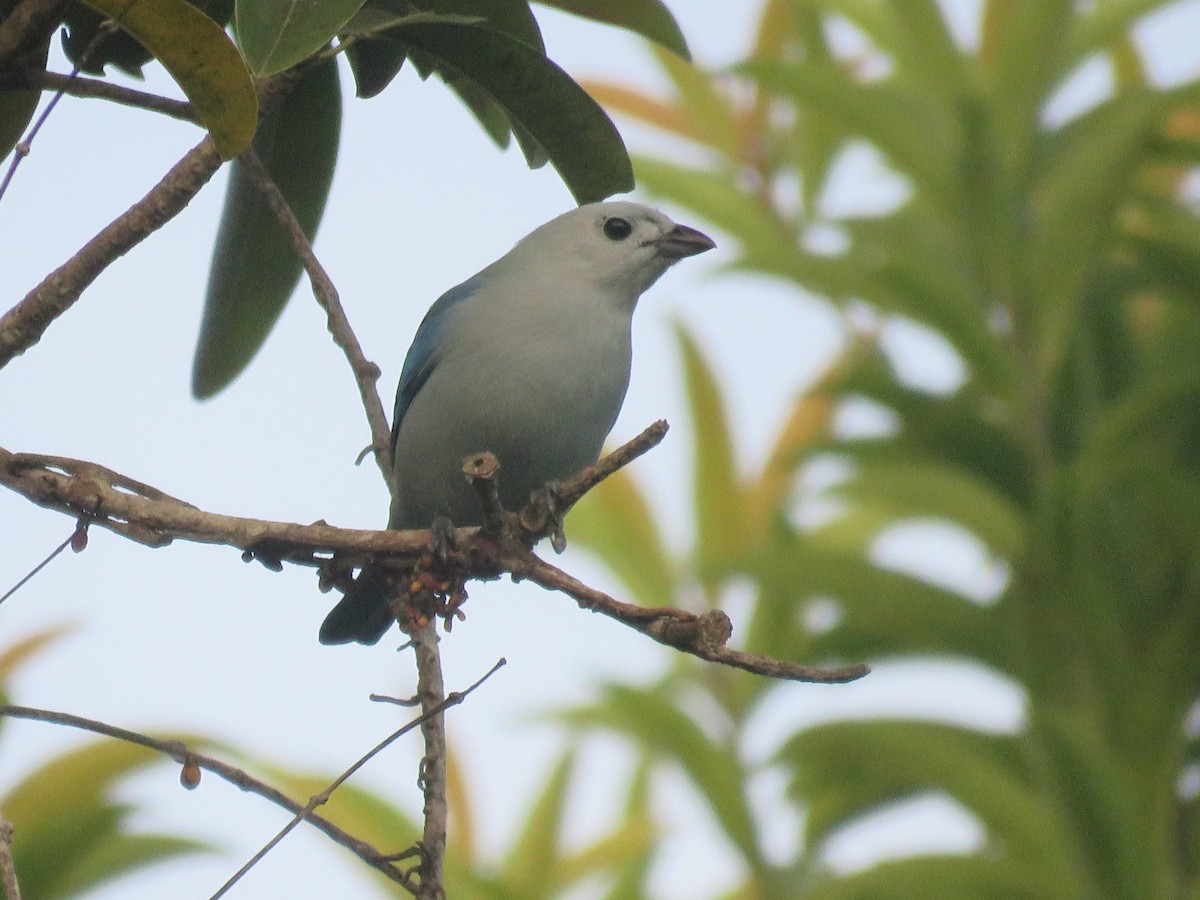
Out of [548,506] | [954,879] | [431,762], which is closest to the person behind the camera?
[548,506]

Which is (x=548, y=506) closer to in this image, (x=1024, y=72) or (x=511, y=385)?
(x=511, y=385)

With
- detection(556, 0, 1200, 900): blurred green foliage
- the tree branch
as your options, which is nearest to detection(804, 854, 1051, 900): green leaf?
detection(556, 0, 1200, 900): blurred green foliage

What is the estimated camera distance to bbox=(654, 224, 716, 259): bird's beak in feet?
13.9

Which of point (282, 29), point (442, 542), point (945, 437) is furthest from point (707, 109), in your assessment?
point (442, 542)

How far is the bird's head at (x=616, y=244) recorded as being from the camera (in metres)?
4.09

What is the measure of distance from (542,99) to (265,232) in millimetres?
666

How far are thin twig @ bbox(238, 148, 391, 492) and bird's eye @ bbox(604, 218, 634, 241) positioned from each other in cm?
124

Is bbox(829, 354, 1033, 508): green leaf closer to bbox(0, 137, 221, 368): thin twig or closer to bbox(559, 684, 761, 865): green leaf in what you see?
bbox(559, 684, 761, 865): green leaf

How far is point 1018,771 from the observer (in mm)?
4066

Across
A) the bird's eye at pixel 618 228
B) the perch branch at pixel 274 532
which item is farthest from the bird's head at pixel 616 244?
the perch branch at pixel 274 532

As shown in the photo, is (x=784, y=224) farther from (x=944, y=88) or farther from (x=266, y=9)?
(x=266, y=9)

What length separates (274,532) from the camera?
1.97 meters

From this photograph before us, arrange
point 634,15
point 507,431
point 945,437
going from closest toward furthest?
point 634,15 → point 507,431 → point 945,437

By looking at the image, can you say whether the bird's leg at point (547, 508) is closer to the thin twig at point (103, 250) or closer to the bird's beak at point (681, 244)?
the thin twig at point (103, 250)
